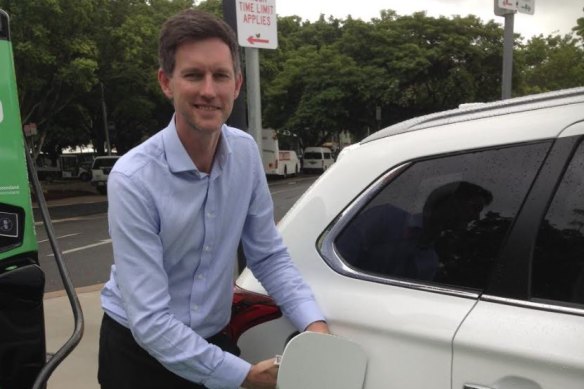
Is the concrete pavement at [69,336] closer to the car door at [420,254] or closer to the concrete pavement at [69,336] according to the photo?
the concrete pavement at [69,336]

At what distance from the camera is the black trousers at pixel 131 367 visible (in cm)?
166

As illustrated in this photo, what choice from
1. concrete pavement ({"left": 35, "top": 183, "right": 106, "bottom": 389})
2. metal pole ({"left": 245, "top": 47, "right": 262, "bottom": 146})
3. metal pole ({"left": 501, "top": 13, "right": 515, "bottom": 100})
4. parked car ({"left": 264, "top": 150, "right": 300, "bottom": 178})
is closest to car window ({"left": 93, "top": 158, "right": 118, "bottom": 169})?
parked car ({"left": 264, "top": 150, "right": 300, "bottom": 178})

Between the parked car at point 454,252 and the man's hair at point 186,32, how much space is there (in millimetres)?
600

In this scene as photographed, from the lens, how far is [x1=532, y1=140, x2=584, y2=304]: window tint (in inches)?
54.0

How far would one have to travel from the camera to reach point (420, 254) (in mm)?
1597

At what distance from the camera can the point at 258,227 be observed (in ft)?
5.92

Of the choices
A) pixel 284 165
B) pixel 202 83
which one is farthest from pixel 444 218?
pixel 284 165

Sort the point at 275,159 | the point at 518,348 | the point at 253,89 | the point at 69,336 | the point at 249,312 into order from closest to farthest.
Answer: the point at 518,348, the point at 249,312, the point at 253,89, the point at 69,336, the point at 275,159

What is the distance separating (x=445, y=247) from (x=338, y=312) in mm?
353

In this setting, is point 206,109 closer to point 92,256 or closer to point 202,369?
point 202,369

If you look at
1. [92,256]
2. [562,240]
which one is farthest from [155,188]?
[92,256]

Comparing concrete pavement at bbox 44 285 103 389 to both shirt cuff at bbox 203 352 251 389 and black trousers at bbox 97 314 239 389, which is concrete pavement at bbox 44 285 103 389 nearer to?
black trousers at bbox 97 314 239 389

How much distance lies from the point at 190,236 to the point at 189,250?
0.14ft

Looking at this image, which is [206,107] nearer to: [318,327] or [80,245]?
[318,327]
